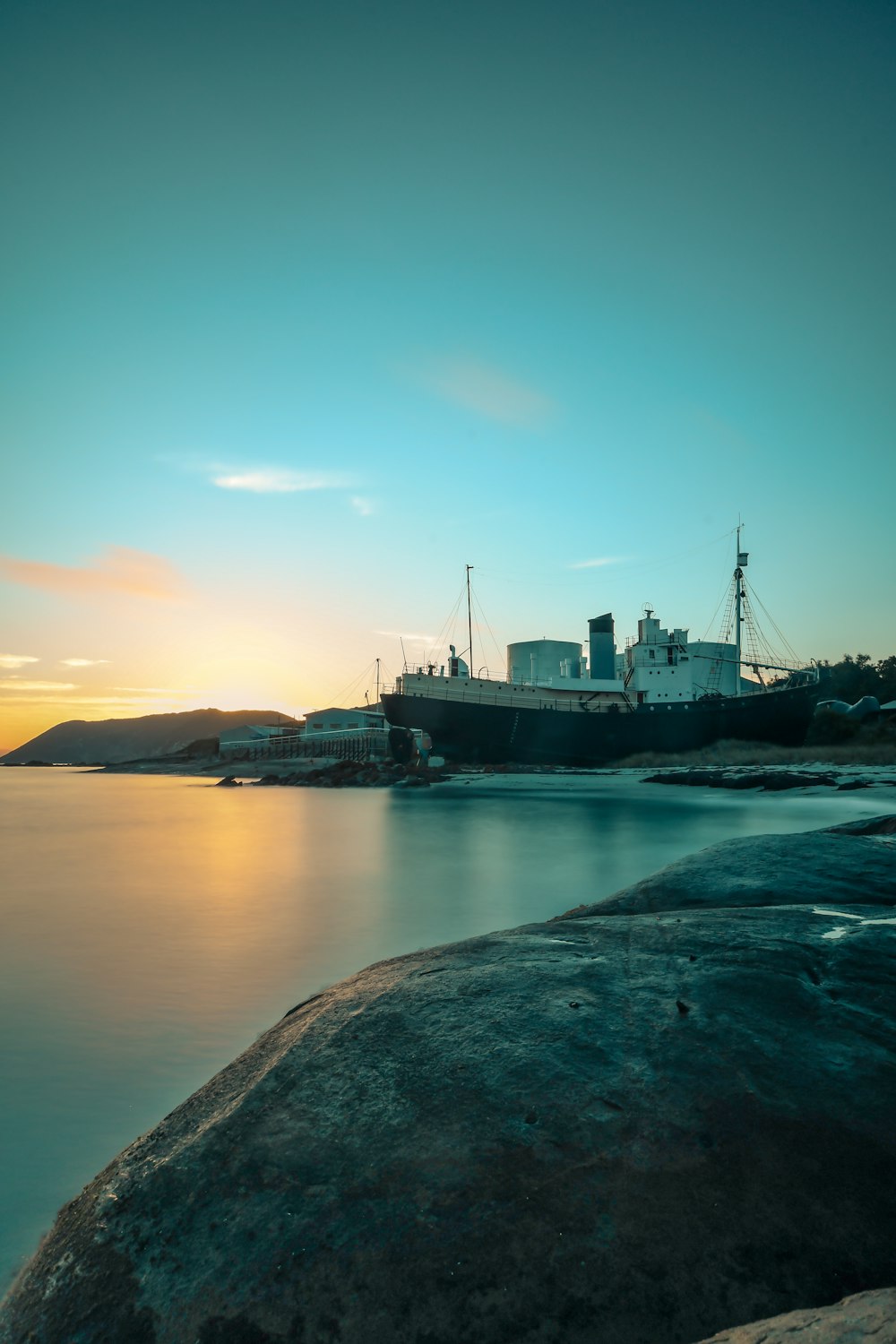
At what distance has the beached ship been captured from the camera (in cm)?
4878

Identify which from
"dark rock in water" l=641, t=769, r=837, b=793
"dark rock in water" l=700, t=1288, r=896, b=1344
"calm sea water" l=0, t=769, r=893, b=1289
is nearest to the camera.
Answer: "dark rock in water" l=700, t=1288, r=896, b=1344

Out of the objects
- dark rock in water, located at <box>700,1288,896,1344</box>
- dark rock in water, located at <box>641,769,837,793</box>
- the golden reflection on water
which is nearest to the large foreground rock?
dark rock in water, located at <box>700,1288,896,1344</box>

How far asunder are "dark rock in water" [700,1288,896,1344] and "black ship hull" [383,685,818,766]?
1858 inches

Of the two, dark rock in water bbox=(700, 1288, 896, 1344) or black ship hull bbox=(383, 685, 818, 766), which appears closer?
dark rock in water bbox=(700, 1288, 896, 1344)

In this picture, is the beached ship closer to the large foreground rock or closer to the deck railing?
the deck railing

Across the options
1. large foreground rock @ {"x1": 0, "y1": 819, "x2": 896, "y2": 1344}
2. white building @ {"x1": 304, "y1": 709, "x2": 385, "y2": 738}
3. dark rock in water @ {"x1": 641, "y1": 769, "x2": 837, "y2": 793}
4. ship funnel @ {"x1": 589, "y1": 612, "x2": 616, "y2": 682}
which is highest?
ship funnel @ {"x1": 589, "y1": 612, "x2": 616, "y2": 682}

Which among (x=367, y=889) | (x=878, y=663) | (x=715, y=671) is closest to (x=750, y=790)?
(x=367, y=889)

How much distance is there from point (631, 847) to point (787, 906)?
41.1ft

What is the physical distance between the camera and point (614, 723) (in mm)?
49000

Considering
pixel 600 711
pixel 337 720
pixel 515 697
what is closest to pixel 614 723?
pixel 600 711

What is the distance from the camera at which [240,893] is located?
488 inches

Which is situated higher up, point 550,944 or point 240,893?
point 550,944

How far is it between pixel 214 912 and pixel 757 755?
1748 inches

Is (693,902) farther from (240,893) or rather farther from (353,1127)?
→ (240,893)
